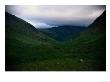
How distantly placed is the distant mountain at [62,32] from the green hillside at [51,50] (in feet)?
0.28

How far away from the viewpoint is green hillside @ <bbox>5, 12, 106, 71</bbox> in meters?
8.38

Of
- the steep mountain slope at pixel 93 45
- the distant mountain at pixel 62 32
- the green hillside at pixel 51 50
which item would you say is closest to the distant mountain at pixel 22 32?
the green hillside at pixel 51 50

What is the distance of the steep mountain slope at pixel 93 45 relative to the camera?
27.5 ft

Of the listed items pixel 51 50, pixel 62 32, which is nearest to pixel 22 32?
pixel 51 50

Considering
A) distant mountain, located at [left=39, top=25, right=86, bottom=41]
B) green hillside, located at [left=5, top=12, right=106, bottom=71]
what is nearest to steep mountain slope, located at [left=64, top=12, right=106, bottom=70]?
green hillside, located at [left=5, top=12, right=106, bottom=71]

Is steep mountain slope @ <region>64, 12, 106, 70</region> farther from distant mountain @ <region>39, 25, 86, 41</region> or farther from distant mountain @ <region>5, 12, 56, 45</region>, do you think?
distant mountain @ <region>5, 12, 56, 45</region>

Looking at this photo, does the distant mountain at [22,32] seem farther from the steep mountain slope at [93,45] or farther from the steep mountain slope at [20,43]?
the steep mountain slope at [93,45]

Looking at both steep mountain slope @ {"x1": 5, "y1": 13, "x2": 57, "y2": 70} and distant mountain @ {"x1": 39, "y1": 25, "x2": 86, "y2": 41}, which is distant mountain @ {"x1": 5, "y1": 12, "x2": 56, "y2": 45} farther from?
distant mountain @ {"x1": 39, "y1": 25, "x2": 86, "y2": 41}

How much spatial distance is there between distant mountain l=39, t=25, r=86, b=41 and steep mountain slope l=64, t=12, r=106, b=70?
4.0 inches

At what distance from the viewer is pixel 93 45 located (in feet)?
27.7

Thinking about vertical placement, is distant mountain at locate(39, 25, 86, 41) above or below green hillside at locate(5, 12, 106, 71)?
above
